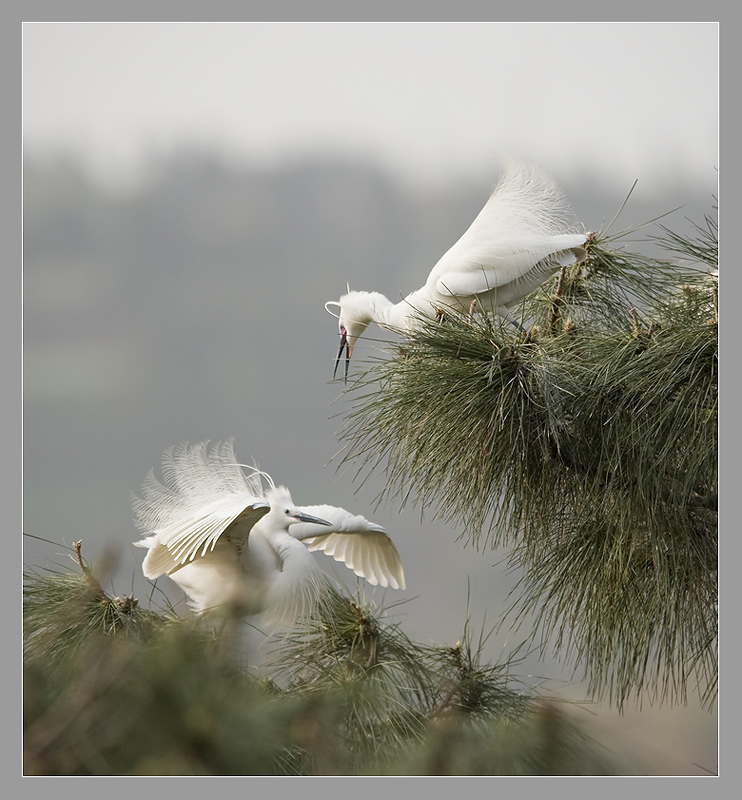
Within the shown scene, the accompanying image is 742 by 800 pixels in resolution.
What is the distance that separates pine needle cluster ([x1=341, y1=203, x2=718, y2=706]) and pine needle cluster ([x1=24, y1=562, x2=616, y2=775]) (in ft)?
0.54

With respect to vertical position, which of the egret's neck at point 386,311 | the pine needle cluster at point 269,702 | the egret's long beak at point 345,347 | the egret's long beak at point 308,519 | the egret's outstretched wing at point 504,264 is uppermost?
the egret's outstretched wing at point 504,264

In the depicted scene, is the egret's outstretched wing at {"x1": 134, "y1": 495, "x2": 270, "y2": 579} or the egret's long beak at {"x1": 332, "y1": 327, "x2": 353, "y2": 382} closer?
the egret's outstretched wing at {"x1": 134, "y1": 495, "x2": 270, "y2": 579}

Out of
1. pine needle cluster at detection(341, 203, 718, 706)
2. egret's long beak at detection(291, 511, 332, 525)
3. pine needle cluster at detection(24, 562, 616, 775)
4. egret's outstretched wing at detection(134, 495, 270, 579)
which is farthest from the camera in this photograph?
egret's long beak at detection(291, 511, 332, 525)

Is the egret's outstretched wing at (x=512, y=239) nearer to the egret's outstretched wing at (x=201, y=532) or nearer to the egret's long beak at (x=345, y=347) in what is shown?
the egret's long beak at (x=345, y=347)

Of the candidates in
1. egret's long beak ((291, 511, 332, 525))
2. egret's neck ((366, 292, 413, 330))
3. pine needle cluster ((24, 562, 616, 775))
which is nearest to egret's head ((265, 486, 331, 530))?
egret's long beak ((291, 511, 332, 525))

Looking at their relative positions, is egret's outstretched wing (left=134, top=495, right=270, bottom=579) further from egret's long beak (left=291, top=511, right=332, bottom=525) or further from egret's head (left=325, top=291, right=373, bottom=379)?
egret's head (left=325, top=291, right=373, bottom=379)

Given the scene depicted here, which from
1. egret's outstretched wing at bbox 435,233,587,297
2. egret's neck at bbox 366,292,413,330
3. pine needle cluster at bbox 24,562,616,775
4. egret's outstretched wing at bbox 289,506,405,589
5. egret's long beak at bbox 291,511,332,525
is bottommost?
pine needle cluster at bbox 24,562,616,775

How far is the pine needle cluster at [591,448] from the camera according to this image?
3.36 feet

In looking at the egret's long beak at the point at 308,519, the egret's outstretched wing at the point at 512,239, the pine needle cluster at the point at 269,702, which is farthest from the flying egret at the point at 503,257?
the pine needle cluster at the point at 269,702

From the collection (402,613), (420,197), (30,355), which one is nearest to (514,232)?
(420,197)

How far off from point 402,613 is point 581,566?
1.00 feet

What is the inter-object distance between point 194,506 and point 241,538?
0.10m

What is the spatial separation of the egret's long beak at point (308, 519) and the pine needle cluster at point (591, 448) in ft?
0.46

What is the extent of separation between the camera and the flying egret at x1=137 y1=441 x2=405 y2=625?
3.86 ft
